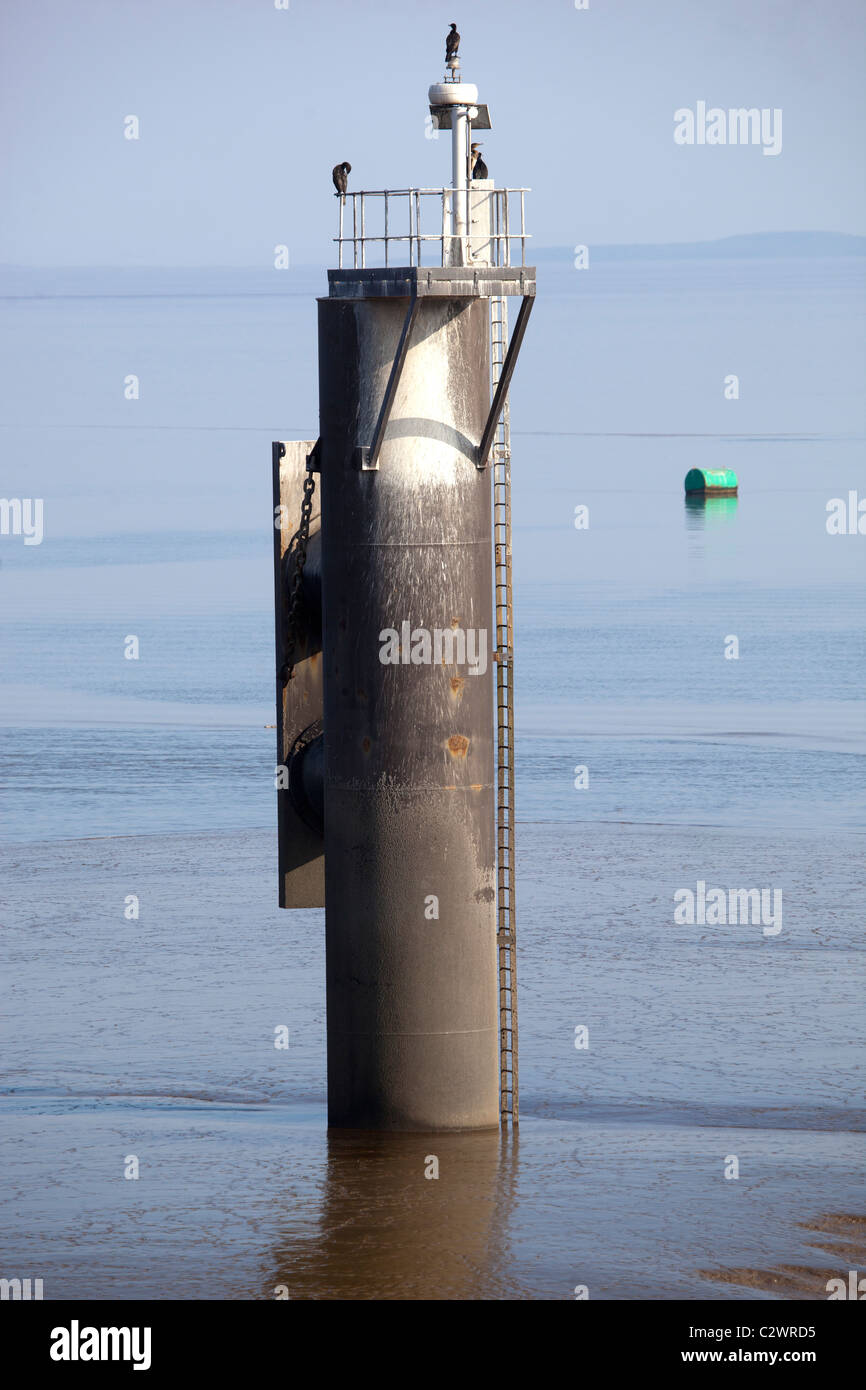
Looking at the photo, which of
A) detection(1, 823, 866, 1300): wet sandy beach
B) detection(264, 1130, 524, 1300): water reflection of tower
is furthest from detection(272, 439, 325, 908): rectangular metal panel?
detection(264, 1130, 524, 1300): water reflection of tower

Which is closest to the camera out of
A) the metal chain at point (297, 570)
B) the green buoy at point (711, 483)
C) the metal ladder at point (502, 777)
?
the metal ladder at point (502, 777)

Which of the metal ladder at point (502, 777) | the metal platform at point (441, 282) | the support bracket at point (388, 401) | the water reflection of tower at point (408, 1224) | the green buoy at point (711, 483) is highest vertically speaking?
the green buoy at point (711, 483)

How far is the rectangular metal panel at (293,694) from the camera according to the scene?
20.4 meters

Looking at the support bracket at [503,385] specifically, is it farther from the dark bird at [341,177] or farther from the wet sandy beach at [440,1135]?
the wet sandy beach at [440,1135]

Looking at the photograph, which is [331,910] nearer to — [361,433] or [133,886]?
[361,433]

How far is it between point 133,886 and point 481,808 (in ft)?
46.4

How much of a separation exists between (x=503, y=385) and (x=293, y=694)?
147 inches

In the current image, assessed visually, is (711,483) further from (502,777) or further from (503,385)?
(503,385)

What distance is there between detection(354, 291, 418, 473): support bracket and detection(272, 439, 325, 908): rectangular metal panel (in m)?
1.52

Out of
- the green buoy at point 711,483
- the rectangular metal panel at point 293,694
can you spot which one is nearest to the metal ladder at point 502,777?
the rectangular metal panel at point 293,694

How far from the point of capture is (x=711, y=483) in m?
110

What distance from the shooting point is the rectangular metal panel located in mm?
20406

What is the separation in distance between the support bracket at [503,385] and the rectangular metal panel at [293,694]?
196 centimetres

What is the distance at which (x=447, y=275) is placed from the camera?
1856cm
